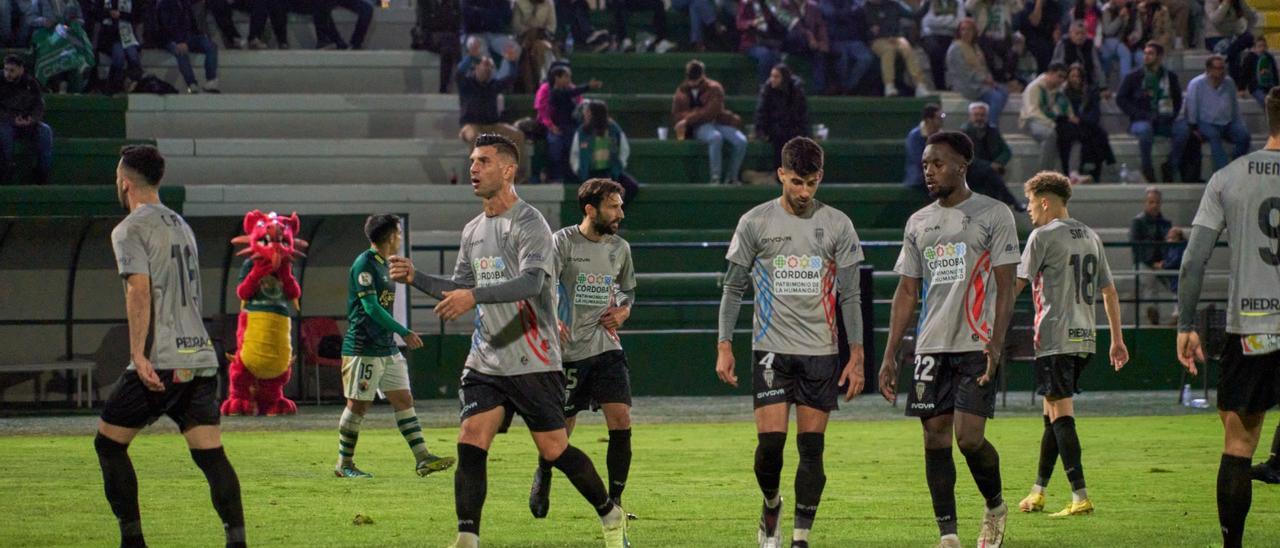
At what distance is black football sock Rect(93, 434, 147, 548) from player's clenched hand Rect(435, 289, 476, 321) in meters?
1.69

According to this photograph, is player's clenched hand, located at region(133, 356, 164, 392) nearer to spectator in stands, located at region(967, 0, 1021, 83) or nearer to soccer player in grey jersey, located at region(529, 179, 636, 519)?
soccer player in grey jersey, located at region(529, 179, 636, 519)

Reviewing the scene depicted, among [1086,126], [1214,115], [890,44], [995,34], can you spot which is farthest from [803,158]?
[995,34]

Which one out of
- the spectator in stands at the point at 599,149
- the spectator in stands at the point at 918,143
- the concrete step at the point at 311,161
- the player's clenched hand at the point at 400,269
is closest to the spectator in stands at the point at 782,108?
the spectator in stands at the point at 918,143

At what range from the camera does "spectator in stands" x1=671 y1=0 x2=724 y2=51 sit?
26.5 meters

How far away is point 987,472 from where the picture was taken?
8188mm

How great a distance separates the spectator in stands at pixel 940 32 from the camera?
26.6m

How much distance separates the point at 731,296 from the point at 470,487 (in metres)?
1.72

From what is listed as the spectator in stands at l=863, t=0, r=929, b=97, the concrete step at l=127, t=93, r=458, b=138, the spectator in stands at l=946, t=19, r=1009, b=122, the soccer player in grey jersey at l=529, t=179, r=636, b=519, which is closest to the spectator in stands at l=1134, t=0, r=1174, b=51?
the spectator in stands at l=946, t=19, r=1009, b=122

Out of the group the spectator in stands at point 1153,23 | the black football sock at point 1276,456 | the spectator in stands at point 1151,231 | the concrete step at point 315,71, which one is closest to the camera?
the black football sock at point 1276,456

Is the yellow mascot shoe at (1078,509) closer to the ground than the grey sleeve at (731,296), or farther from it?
closer to the ground

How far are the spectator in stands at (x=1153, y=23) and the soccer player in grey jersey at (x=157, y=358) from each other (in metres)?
22.3

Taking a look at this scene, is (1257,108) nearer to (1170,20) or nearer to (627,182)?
(1170,20)

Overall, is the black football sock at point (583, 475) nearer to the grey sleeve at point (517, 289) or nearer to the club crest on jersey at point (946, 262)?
the grey sleeve at point (517, 289)

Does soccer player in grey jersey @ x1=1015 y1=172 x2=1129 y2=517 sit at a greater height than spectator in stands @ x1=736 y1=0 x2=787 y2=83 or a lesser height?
lesser
